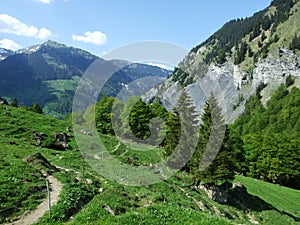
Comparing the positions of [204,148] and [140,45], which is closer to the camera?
[140,45]

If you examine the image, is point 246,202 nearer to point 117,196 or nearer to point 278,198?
point 278,198

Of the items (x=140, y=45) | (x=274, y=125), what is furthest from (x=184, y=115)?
(x=274, y=125)

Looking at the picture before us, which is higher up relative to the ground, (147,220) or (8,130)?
(147,220)

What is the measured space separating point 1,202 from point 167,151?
31730mm

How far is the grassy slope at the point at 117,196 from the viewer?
1689 cm

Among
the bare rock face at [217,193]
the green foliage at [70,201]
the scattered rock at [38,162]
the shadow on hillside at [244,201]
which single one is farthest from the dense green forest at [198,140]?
the green foliage at [70,201]

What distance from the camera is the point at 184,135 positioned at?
42750mm

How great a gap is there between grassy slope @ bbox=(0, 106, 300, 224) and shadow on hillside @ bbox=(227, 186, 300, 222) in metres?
0.26

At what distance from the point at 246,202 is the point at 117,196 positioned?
2404 cm

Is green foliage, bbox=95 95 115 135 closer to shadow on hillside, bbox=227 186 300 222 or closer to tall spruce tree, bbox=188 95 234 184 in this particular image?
tall spruce tree, bbox=188 95 234 184

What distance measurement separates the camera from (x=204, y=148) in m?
39.2

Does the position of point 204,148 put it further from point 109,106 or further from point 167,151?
point 109,106

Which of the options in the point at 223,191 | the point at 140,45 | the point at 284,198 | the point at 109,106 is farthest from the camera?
the point at 109,106

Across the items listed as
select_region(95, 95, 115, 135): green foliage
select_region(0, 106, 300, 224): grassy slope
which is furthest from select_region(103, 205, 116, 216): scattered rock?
select_region(95, 95, 115, 135): green foliage
